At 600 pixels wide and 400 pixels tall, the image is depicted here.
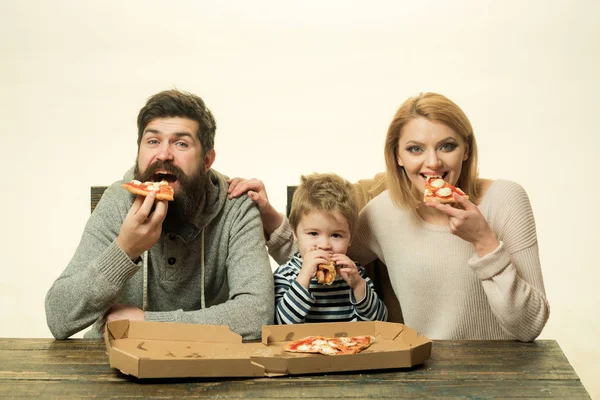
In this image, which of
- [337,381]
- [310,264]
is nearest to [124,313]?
[310,264]

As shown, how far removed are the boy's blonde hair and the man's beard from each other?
1.18 feet

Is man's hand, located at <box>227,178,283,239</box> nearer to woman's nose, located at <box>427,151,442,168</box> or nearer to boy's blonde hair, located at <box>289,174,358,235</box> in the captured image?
boy's blonde hair, located at <box>289,174,358,235</box>

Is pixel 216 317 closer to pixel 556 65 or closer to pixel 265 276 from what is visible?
pixel 265 276

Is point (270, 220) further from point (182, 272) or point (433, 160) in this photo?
point (433, 160)

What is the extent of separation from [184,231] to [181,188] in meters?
0.16

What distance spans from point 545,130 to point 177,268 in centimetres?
445

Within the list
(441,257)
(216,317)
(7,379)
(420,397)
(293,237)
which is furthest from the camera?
(293,237)

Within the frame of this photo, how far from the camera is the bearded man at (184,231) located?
2836 mm

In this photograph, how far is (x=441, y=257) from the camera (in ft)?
10.1

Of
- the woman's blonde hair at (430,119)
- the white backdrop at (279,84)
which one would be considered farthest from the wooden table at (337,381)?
the white backdrop at (279,84)

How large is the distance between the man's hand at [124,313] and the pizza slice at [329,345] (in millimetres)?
532

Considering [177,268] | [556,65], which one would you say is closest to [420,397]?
[177,268]

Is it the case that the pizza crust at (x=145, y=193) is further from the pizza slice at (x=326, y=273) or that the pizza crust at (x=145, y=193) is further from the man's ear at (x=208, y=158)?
the pizza slice at (x=326, y=273)

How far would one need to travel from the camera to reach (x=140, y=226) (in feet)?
8.86
